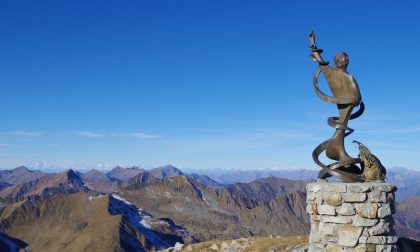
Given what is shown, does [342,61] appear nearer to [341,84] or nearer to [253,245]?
[341,84]

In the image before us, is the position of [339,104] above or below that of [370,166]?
above

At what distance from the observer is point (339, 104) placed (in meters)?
19.0

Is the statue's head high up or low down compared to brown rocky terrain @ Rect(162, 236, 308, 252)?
up

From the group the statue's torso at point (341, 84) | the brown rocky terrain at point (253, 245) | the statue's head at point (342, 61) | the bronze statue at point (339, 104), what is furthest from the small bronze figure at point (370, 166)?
the brown rocky terrain at point (253, 245)

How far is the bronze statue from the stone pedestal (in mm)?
1491

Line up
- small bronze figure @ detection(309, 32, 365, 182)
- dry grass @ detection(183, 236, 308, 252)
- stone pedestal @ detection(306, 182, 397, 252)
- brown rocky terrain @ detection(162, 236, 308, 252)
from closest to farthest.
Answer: stone pedestal @ detection(306, 182, 397, 252)
small bronze figure @ detection(309, 32, 365, 182)
dry grass @ detection(183, 236, 308, 252)
brown rocky terrain @ detection(162, 236, 308, 252)

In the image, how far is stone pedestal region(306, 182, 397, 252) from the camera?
16516mm

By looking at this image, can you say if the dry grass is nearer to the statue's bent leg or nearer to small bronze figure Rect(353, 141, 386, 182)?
the statue's bent leg

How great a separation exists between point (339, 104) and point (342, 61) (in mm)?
1836

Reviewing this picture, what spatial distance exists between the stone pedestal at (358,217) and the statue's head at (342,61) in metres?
5.12

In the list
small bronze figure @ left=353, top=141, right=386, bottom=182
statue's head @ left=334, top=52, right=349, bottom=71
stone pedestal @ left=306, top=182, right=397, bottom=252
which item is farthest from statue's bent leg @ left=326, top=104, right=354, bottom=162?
stone pedestal @ left=306, top=182, right=397, bottom=252

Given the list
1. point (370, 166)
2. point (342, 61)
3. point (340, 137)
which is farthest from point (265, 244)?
point (342, 61)

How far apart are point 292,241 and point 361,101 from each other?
13756 millimetres

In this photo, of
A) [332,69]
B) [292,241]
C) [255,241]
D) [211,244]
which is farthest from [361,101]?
[211,244]
